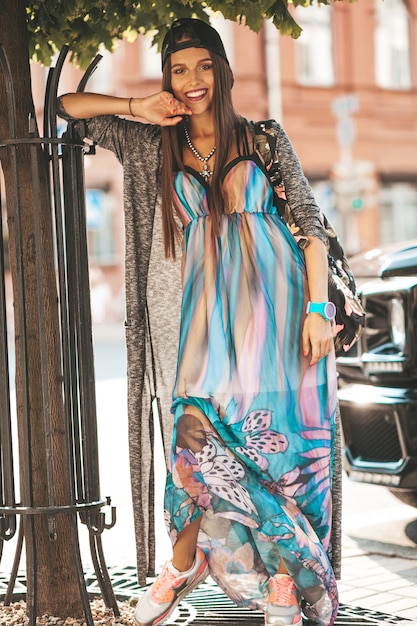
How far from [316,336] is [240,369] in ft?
0.81

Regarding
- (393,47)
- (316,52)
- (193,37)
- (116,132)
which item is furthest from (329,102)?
(193,37)

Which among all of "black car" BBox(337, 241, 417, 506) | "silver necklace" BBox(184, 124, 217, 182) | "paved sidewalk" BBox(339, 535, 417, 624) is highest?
"silver necklace" BBox(184, 124, 217, 182)

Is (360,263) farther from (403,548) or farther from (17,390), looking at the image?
(17,390)

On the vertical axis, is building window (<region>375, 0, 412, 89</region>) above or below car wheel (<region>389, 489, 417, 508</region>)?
above

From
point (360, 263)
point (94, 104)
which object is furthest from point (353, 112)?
point (94, 104)

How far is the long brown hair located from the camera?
3.74m

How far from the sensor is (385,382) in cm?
556

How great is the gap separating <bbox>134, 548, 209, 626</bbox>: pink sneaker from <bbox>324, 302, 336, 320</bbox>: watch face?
853mm

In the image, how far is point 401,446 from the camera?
5383 millimetres

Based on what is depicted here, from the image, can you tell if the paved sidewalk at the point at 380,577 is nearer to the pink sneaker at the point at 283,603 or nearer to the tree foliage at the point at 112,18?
the pink sneaker at the point at 283,603

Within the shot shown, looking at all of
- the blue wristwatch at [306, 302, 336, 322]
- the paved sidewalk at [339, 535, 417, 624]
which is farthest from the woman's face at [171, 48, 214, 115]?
the paved sidewalk at [339, 535, 417, 624]

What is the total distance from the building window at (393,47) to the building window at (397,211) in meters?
2.90

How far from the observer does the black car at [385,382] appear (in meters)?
5.38

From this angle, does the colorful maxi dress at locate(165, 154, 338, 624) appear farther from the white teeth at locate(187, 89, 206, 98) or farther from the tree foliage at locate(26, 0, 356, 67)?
the tree foliage at locate(26, 0, 356, 67)
